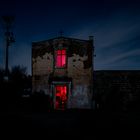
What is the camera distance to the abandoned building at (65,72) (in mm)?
16438

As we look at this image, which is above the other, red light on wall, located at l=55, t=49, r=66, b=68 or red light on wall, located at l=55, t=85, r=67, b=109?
red light on wall, located at l=55, t=49, r=66, b=68

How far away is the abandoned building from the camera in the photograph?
16.4 m

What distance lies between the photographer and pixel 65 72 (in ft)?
55.6

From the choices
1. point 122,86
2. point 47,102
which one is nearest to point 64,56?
point 47,102

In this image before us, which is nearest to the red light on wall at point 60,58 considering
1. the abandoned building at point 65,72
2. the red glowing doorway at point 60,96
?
the abandoned building at point 65,72

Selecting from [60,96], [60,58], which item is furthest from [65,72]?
[60,96]

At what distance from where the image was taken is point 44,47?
1777 centimetres

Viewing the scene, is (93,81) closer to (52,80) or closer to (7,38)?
(52,80)

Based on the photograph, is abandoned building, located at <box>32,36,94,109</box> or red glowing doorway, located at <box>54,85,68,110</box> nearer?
abandoned building, located at <box>32,36,94,109</box>

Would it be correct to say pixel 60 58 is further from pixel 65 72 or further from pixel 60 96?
pixel 60 96

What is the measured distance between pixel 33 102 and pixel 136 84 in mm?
8695

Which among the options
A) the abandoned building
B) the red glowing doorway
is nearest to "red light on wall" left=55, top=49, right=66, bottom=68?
the abandoned building

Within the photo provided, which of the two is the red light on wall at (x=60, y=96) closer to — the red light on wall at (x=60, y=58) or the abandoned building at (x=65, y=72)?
the abandoned building at (x=65, y=72)

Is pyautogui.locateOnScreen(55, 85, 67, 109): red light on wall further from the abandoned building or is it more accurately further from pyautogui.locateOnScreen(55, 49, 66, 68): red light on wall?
pyautogui.locateOnScreen(55, 49, 66, 68): red light on wall
